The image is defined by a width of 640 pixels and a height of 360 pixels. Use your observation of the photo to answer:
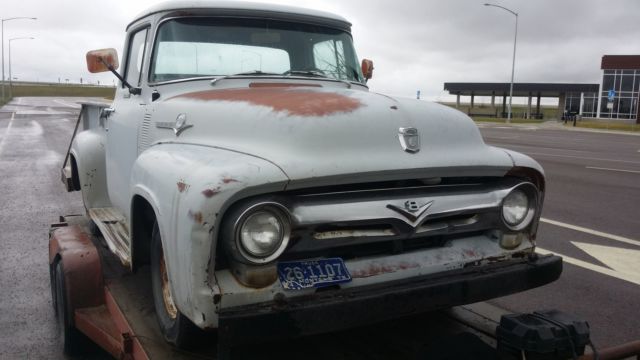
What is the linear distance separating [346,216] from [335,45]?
2.12 meters

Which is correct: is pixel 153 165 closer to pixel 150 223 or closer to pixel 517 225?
pixel 150 223

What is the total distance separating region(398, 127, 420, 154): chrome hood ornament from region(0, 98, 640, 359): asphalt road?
104cm

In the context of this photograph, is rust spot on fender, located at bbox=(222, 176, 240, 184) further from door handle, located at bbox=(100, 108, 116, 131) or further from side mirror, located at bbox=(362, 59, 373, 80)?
side mirror, located at bbox=(362, 59, 373, 80)

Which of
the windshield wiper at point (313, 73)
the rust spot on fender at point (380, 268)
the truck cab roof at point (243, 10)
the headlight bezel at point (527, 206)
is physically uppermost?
the truck cab roof at point (243, 10)

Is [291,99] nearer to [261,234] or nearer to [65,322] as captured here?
[261,234]

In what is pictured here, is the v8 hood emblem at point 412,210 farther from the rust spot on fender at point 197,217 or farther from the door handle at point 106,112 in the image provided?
the door handle at point 106,112

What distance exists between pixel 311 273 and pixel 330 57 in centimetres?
218

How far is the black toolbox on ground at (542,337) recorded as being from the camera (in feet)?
8.07

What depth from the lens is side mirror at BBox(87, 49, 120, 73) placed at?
4074 millimetres

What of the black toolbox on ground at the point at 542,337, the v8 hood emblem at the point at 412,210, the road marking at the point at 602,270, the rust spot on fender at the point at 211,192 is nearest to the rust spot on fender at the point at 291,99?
the v8 hood emblem at the point at 412,210

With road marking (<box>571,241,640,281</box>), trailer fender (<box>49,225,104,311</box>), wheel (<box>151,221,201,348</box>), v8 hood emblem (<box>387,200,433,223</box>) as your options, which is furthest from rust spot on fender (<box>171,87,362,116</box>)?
road marking (<box>571,241,640,281</box>)

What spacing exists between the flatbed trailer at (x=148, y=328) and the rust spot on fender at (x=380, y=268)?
37 cm

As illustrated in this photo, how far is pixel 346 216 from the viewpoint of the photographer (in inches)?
103

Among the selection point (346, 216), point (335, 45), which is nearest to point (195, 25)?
point (335, 45)
